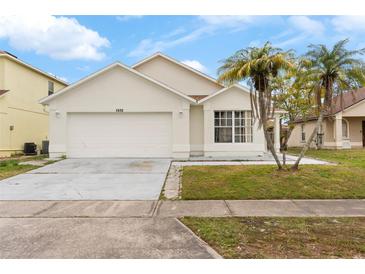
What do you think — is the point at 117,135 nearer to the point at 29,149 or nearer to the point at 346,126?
the point at 29,149

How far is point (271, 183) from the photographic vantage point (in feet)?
26.3

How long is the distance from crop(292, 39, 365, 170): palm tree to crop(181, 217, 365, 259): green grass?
5216 millimetres

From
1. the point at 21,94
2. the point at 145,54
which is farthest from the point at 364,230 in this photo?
the point at 21,94

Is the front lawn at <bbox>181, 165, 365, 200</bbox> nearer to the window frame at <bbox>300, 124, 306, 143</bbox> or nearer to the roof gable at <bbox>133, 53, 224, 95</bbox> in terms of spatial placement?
the roof gable at <bbox>133, 53, 224, 95</bbox>

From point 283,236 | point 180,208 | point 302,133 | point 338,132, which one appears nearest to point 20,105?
point 180,208

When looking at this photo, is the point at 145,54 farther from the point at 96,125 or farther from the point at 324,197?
the point at 324,197

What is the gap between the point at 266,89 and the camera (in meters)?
9.14

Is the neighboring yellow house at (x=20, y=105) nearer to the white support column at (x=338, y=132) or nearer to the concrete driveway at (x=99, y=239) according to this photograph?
the concrete driveway at (x=99, y=239)

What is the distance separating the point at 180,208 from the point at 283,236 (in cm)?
240

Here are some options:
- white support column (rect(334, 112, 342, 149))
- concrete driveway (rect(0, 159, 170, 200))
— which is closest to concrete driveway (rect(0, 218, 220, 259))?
concrete driveway (rect(0, 159, 170, 200))

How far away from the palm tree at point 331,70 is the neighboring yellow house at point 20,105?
16.8 metres

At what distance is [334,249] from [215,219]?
207cm

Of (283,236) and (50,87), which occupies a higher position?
(50,87)

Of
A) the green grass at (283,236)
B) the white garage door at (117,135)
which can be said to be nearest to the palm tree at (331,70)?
the green grass at (283,236)
